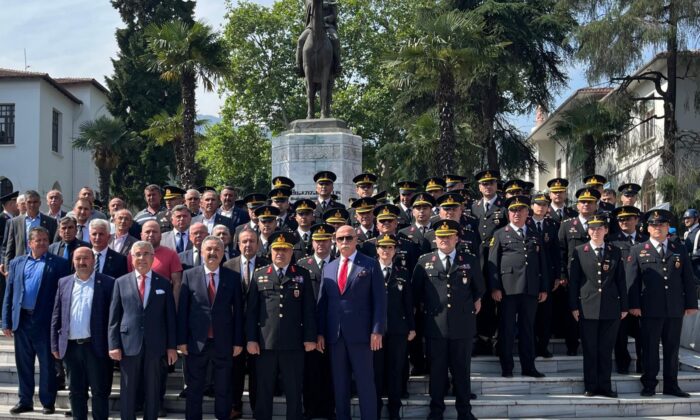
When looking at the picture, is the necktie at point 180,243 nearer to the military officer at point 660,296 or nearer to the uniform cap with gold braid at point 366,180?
the uniform cap with gold braid at point 366,180

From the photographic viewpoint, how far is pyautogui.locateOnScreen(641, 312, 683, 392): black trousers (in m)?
8.20

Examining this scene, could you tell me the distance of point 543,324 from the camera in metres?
8.93

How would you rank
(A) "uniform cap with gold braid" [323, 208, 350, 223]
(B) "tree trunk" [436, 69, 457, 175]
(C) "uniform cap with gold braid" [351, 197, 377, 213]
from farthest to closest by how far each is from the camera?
(B) "tree trunk" [436, 69, 457, 175] < (C) "uniform cap with gold braid" [351, 197, 377, 213] < (A) "uniform cap with gold braid" [323, 208, 350, 223]

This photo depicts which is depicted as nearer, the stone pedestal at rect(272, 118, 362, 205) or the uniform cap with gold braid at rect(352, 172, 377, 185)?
the uniform cap with gold braid at rect(352, 172, 377, 185)

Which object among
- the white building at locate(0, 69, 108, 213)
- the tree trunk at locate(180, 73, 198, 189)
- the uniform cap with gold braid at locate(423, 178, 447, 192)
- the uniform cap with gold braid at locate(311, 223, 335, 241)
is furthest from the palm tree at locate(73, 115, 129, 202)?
the uniform cap with gold braid at locate(311, 223, 335, 241)

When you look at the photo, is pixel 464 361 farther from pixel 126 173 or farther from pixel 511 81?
pixel 126 173

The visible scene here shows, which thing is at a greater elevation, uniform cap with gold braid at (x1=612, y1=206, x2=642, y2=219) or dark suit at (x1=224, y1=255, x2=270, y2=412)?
uniform cap with gold braid at (x1=612, y1=206, x2=642, y2=219)

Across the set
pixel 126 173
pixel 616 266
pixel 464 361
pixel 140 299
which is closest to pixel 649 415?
pixel 616 266

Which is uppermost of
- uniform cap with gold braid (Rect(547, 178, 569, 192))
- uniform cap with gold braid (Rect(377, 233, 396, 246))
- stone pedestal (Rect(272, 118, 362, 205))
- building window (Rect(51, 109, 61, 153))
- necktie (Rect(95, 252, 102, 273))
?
building window (Rect(51, 109, 61, 153))

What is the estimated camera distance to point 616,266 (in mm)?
8195

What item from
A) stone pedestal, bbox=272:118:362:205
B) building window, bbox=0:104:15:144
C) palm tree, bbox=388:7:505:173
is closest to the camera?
stone pedestal, bbox=272:118:362:205

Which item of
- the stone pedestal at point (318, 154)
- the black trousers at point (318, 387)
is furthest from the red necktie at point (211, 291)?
the stone pedestal at point (318, 154)

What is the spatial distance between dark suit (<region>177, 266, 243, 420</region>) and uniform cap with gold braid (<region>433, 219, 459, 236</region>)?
2.06 meters

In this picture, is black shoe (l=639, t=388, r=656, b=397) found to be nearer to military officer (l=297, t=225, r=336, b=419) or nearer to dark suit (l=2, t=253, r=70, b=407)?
military officer (l=297, t=225, r=336, b=419)
